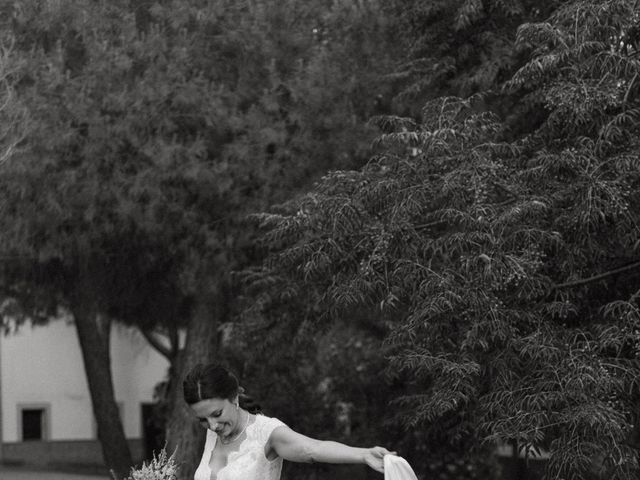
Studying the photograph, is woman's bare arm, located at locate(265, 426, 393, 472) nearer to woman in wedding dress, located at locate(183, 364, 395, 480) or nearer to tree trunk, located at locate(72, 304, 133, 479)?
woman in wedding dress, located at locate(183, 364, 395, 480)

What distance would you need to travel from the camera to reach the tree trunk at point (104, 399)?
1612 centimetres

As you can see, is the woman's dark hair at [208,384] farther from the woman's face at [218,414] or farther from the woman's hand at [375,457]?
the woman's hand at [375,457]

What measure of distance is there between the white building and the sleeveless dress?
23.5m

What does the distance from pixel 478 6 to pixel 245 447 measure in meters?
7.76

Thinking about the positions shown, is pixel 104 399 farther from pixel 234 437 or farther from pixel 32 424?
pixel 32 424

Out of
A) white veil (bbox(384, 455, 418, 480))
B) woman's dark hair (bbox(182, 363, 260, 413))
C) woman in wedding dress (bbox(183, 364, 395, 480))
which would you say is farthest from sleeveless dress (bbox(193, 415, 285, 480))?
white veil (bbox(384, 455, 418, 480))

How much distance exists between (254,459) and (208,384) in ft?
1.51

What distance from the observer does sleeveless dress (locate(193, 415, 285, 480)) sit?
212 inches

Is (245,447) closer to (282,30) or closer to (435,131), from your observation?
(435,131)

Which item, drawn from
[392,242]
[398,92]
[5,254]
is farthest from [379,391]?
[392,242]

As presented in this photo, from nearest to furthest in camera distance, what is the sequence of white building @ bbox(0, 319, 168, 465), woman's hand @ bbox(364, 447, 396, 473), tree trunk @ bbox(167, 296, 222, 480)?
woman's hand @ bbox(364, 447, 396, 473) < tree trunk @ bbox(167, 296, 222, 480) < white building @ bbox(0, 319, 168, 465)

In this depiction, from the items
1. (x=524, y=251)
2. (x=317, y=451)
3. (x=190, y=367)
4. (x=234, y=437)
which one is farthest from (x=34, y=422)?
(x=317, y=451)

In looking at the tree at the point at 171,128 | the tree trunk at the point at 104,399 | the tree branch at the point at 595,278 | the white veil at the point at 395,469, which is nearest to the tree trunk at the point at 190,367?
the tree at the point at 171,128

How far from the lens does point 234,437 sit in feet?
17.9
